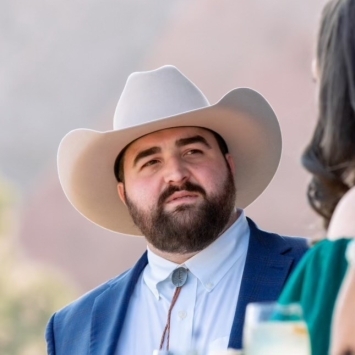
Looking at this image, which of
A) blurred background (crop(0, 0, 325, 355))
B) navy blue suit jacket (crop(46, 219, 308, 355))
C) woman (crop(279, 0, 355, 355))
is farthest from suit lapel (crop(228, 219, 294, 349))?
blurred background (crop(0, 0, 325, 355))

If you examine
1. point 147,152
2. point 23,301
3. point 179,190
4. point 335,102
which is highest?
point 335,102

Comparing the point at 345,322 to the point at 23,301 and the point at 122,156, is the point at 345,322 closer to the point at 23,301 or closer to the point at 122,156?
the point at 122,156

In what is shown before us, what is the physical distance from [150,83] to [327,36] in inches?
68.1

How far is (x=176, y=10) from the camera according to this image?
35.7ft

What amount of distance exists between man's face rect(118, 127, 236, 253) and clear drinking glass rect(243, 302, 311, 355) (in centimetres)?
166

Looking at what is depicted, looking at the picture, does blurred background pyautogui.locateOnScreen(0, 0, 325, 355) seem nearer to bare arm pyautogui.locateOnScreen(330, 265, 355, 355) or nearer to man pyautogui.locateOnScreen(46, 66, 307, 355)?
man pyautogui.locateOnScreen(46, 66, 307, 355)

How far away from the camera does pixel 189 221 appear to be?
9.03 feet

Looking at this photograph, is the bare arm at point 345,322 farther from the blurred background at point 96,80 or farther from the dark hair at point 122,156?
the blurred background at point 96,80

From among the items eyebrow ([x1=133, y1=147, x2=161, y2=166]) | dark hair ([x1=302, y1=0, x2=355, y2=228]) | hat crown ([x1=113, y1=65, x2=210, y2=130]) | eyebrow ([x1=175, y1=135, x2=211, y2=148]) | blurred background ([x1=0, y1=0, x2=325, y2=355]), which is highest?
dark hair ([x1=302, y1=0, x2=355, y2=228])

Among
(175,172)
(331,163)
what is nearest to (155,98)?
(175,172)

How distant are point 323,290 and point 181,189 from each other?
5.18ft

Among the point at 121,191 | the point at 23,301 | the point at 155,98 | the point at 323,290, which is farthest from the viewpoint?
the point at 23,301

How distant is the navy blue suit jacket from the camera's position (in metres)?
2.60

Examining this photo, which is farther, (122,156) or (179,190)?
(122,156)
